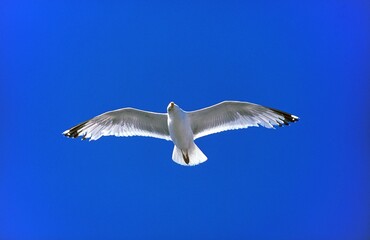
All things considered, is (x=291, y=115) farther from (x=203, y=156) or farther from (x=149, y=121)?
(x=149, y=121)

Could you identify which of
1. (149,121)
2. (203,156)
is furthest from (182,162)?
(149,121)

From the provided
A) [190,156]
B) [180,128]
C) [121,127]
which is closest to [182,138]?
[180,128]

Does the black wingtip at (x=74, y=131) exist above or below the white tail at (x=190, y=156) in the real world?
above

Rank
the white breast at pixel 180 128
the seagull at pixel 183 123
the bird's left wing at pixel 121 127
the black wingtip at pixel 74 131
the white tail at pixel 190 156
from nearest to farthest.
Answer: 1. the white breast at pixel 180 128
2. the seagull at pixel 183 123
3. the white tail at pixel 190 156
4. the bird's left wing at pixel 121 127
5. the black wingtip at pixel 74 131

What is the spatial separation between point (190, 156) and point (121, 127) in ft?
3.65

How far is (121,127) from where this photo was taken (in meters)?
7.75

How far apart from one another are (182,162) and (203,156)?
0.31m

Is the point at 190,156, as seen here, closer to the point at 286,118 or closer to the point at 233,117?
the point at 233,117

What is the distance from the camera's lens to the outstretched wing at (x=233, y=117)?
7.41 meters

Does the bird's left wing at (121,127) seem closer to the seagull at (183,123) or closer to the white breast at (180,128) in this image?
Result: the seagull at (183,123)

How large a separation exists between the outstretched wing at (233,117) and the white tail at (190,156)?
21cm

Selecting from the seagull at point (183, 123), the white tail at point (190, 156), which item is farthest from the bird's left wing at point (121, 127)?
the white tail at point (190, 156)

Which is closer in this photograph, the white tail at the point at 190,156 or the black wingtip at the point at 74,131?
the white tail at the point at 190,156

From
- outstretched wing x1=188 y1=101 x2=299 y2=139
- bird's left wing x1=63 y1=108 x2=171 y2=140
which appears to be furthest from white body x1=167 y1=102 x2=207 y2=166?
bird's left wing x1=63 y1=108 x2=171 y2=140
